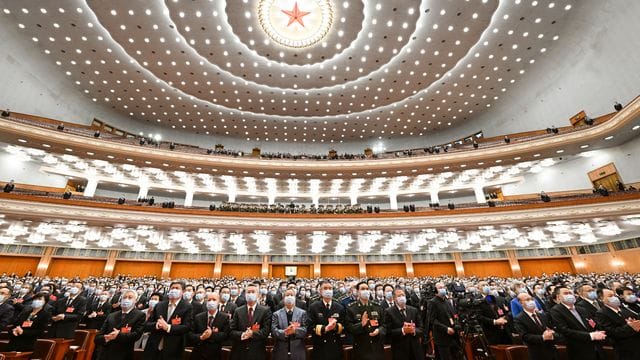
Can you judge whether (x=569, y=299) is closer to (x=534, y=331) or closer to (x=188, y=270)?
(x=534, y=331)

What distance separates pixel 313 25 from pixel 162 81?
31.4 ft

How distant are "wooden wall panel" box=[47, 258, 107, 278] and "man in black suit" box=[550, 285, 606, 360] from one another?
21.0m

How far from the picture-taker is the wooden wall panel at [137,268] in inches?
679

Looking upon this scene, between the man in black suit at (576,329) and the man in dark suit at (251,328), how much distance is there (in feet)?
11.3

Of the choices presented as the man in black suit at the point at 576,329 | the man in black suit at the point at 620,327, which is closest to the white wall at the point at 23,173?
the man in black suit at the point at 576,329

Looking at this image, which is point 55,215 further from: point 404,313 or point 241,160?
point 404,313

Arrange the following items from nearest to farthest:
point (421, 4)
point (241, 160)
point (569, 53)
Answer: point (421, 4), point (569, 53), point (241, 160)

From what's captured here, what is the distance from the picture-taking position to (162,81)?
55.5 feet

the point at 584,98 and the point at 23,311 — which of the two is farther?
the point at 584,98

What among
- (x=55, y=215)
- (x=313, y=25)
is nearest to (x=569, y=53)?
A: (x=313, y=25)

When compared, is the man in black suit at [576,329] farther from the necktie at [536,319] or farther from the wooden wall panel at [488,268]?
the wooden wall panel at [488,268]

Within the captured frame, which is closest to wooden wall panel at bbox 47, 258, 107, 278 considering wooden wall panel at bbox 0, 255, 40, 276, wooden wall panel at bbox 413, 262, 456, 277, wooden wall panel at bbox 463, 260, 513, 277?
wooden wall panel at bbox 0, 255, 40, 276

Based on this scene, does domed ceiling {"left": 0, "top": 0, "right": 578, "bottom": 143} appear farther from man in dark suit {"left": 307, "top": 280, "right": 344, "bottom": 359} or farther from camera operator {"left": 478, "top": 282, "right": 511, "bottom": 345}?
man in dark suit {"left": 307, "top": 280, "right": 344, "bottom": 359}

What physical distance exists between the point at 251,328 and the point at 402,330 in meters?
1.79
